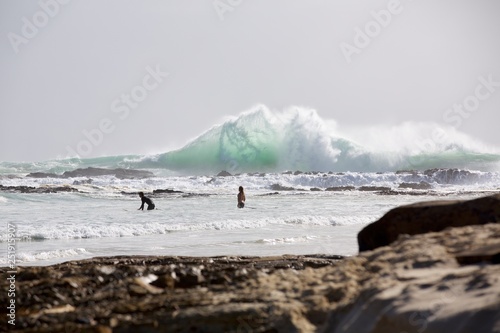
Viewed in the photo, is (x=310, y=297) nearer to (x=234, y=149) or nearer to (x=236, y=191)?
(x=236, y=191)

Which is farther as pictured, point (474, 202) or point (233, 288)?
point (474, 202)

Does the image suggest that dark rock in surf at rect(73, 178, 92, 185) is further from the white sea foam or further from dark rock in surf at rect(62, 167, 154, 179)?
the white sea foam

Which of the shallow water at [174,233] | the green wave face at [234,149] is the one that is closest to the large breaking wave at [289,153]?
the green wave face at [234,149]

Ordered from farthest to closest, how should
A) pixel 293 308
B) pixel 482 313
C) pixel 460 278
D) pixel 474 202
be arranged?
pixel 474 202 < pixel 293 308 < pixel 460 278 < pixel 482 313

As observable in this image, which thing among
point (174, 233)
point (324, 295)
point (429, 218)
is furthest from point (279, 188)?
point (324, 295)

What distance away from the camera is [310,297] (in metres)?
3.65

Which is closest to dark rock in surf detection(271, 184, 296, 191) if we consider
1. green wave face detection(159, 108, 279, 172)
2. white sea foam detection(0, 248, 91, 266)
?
green wave face detection(159, 108, 279, 172)

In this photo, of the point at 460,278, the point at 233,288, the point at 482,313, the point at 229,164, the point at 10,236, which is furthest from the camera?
the point at 229,164

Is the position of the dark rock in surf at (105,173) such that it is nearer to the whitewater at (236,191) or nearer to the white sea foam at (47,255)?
the whitewater at (236,191)

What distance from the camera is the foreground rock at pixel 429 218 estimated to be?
494cm

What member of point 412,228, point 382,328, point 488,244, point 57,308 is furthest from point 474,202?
point 57,308

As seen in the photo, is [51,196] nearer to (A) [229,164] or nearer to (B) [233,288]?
(B) [233,288]

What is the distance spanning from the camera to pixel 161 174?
58719 millimetres

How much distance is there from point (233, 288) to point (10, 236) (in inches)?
366
